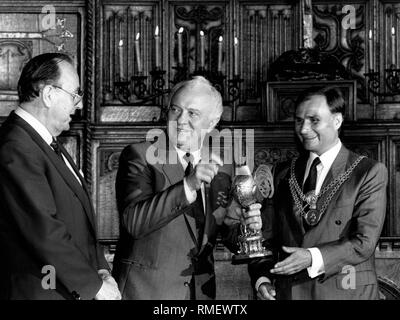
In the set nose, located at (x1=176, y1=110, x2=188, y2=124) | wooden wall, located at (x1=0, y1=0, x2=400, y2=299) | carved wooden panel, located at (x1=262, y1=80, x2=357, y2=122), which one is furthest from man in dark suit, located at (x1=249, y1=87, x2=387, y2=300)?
wooden wall, located at (x1=0, y1=0, x2=400, y2=299)

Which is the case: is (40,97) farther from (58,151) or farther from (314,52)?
(314,52)

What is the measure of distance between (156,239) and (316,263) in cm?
62

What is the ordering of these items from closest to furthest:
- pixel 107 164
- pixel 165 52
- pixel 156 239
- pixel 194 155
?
1. pixel 156 239
2. pixel 194 155
3. pixel 107 164
4. pixel 165 52

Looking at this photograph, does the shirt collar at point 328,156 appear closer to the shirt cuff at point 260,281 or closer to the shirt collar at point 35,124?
the shirt cuff at point 260,281

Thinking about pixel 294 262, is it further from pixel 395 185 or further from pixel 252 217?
pixel 395 185

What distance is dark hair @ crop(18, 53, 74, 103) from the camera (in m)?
3.46

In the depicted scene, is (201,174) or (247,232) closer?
(201,174)

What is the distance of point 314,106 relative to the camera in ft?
12.9

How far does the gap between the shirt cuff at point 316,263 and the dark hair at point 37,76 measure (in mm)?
1167

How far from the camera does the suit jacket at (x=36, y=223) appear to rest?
127 inches

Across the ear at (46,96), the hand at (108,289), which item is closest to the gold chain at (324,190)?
the hand at (108,289)

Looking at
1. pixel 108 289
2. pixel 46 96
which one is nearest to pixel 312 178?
pixel 108 289

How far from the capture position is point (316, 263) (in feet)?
12.1
